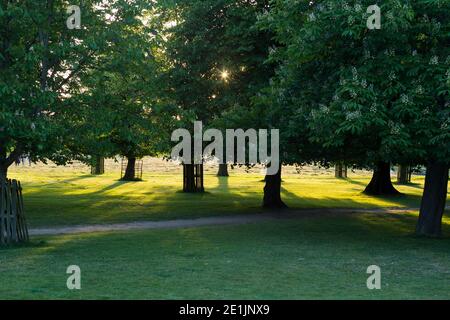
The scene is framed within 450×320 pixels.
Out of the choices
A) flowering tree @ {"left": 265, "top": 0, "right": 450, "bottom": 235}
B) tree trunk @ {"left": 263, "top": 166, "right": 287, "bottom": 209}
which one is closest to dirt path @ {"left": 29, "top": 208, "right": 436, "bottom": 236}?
tree trunk @ {"left": 263, "top": 166, "right": 287, "bottom": 209}

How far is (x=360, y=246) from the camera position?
17859 mm

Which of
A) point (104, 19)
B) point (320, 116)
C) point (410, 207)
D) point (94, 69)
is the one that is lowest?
point (410, 207)

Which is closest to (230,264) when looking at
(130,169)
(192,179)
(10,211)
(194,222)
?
(10,211)

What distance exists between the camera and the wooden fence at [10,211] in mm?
17031

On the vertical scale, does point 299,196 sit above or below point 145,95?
below

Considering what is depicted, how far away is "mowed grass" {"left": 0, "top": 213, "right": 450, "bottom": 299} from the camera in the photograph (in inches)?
438

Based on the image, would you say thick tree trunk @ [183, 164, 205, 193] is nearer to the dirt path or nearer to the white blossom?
the dirt path

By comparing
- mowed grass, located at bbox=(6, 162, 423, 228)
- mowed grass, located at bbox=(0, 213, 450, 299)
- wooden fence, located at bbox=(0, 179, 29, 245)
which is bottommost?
mowed grass, located at bbox=(6, 162, 423, 228)

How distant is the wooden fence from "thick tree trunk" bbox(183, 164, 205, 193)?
24.1 metres

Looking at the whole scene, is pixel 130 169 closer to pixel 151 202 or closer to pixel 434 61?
pixel 151 202

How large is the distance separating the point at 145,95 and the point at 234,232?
5.25m

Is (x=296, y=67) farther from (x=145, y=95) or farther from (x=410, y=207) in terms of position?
(x=410, y=207)

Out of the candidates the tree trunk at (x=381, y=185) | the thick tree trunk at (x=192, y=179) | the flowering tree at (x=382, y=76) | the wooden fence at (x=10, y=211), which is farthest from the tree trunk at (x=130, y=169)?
the flowering tree at (x=382, y=76)
